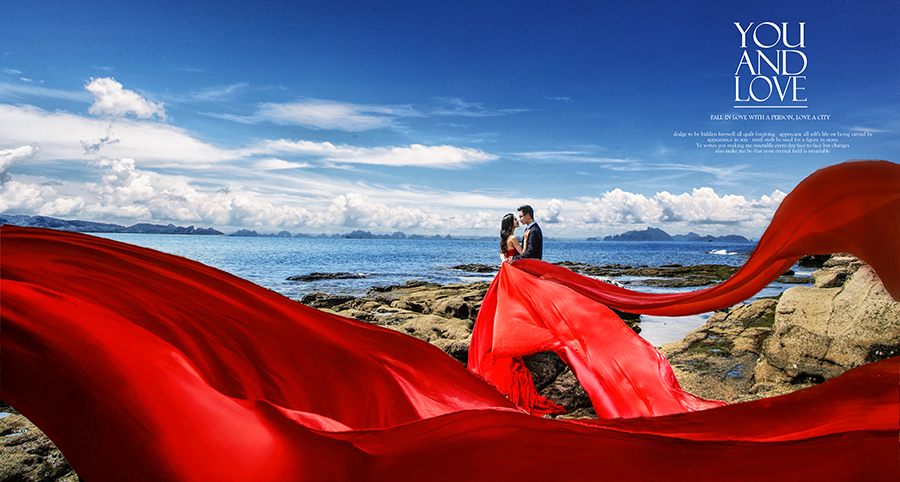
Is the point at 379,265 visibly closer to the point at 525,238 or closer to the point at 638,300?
the point at 525,238

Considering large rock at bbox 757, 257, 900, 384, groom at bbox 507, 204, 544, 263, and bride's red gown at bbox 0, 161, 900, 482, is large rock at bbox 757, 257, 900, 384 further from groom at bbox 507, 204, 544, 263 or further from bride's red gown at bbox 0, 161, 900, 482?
bride's red gown at bbox 0, 161, 900, 482

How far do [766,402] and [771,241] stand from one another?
1.08 m

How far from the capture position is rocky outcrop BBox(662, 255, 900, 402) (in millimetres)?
4625

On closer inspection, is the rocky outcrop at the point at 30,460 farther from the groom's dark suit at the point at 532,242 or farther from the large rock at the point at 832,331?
the large rock at the point at 832,331

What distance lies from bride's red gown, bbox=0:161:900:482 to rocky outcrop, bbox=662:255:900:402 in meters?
3.90

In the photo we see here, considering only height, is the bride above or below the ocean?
above

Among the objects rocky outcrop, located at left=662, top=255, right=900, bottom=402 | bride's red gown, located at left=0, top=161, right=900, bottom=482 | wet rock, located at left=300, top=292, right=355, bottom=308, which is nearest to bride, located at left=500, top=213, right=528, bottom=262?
rocky outcrop, located at left=662, top=255, right=900, bottom=402

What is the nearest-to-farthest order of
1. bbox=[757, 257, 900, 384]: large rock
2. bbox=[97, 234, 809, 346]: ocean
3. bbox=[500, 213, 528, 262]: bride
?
bbox=[757, 257, 900, 384]: large rock < bbox=[500, 213, 528, 262]: bride < bbox=[97, 234, 809, 346]: ocean

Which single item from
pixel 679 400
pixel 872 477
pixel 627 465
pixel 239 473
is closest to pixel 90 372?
pixel 239 473

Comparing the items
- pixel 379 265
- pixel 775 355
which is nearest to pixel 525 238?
pixel 775 355

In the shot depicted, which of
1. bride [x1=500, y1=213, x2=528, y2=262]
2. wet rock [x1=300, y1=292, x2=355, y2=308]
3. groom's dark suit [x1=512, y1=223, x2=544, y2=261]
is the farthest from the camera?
wet rock [x1=300, y1=292, x2=355, y2=308]

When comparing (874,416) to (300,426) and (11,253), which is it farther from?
(11,253)

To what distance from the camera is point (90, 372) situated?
124 centimetres

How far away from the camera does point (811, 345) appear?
5.09 meters
